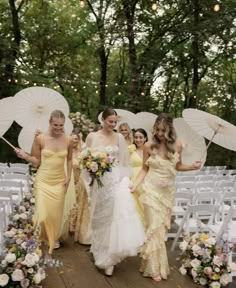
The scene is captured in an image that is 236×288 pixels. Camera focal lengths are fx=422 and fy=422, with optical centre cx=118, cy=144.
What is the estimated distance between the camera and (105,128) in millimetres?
5867

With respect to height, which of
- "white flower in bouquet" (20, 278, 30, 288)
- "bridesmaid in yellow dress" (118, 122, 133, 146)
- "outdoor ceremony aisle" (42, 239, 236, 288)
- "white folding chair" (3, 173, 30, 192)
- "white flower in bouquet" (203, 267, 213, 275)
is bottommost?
"outdoor ceremony aisle" (42, 239, 236, 288)

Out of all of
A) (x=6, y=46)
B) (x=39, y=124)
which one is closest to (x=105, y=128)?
(x=39, y=124)

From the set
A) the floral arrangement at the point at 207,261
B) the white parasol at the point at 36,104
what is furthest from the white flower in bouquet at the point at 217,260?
the white parasol at the point at 36,104

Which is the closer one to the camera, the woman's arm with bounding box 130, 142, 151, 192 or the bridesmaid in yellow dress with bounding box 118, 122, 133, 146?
the woman's arm with bounding box 130, 142, 151, 192

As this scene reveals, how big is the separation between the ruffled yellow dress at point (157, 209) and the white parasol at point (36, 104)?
2.08m

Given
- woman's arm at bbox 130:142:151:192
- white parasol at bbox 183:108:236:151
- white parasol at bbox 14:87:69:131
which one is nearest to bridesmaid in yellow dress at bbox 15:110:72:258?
white parasol at bbox 14:87:69:131

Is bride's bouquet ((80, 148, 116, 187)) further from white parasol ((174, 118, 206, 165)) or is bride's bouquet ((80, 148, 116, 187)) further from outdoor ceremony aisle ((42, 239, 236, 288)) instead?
white parasol ((174, 118, 206, 165))

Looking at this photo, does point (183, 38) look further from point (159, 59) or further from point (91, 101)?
point (91, 101)

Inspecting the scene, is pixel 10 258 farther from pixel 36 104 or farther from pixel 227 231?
pixel 36 104

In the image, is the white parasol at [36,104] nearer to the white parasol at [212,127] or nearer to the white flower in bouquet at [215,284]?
the white parasol at [212,127]

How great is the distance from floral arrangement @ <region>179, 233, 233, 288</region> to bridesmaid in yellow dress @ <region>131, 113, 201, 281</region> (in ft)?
1.14

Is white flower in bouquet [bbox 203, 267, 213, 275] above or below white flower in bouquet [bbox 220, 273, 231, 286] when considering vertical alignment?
above

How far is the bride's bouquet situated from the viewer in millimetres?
5288

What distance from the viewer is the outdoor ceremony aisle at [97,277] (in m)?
5.20
